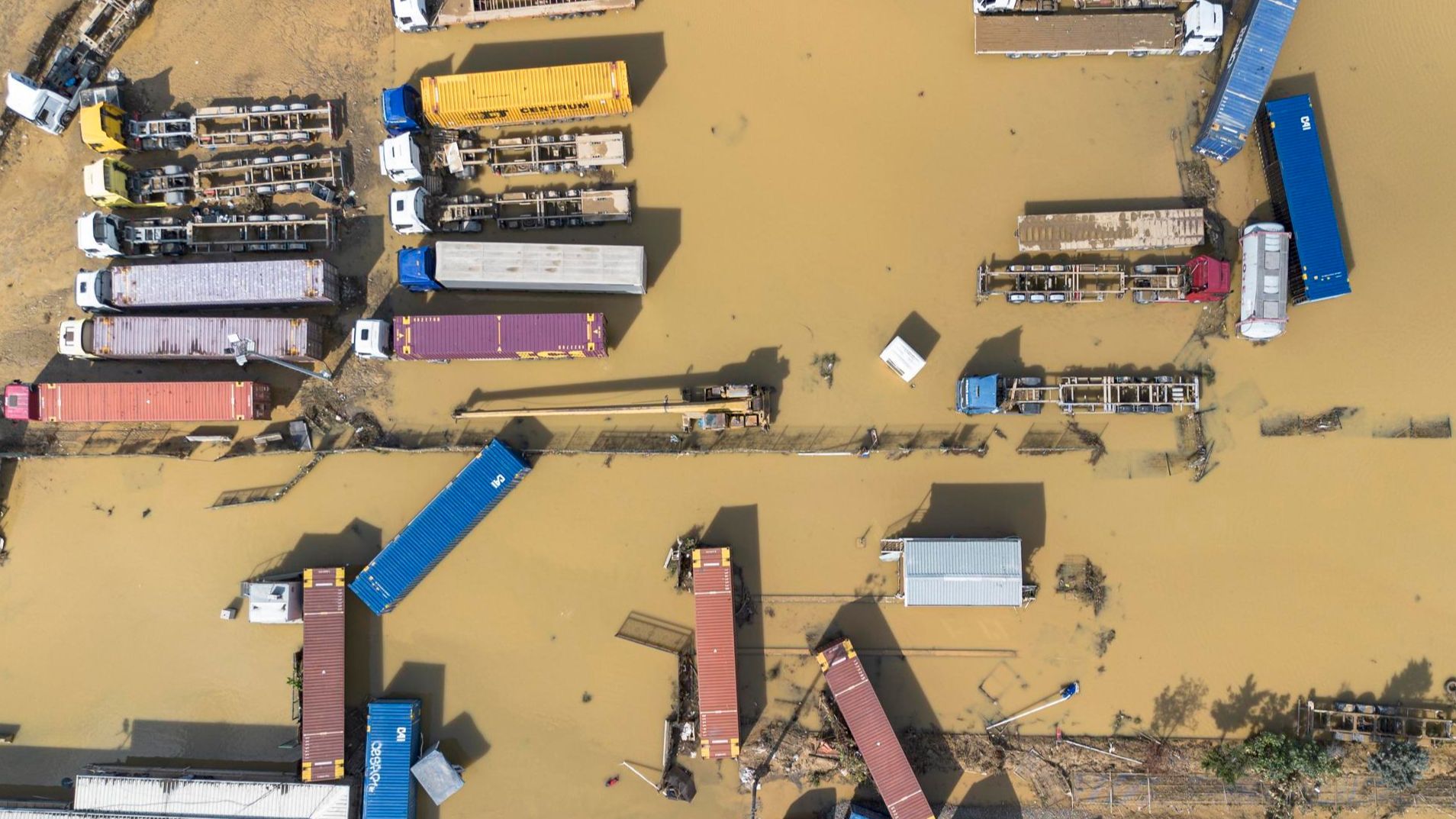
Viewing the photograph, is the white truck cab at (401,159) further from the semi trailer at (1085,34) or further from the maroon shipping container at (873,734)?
the maroon shipping container at (873,734)

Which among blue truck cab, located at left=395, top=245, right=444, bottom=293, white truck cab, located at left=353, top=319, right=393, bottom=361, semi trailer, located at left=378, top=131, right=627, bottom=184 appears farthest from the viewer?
semi trailer, located at left=378, top=131, right=627, bottom=184

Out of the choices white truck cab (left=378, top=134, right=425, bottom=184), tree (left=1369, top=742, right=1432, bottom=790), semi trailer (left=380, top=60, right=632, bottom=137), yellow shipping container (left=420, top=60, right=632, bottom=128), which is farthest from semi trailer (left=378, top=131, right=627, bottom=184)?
tree (left=1369, top=742, right=1432, bottom=790)

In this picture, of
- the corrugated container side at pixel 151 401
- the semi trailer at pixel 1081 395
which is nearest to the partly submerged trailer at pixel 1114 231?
the semi trailer at pixel 1081 395

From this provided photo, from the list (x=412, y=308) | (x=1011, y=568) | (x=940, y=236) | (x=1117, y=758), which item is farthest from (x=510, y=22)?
(x=1117, y=758)

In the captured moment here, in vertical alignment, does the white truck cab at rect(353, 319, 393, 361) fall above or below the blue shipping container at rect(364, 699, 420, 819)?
above

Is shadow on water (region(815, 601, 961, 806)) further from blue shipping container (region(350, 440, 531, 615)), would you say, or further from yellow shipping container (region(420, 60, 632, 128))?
yellow shipping container (region(420, 60, 632, 128))

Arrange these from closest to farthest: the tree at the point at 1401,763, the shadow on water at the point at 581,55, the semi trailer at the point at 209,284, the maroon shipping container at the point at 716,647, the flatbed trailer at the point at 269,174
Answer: the tree at the point at 1401,763
the maroon shipping container at the point at 716,647
the semi trailer at the point at 209,284
the flatbed trailer at the point at 269,174
the shadow on water at the point at 581,55

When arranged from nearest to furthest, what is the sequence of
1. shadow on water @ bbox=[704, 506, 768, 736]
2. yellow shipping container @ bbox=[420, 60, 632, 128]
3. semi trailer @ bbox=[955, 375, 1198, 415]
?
1. semi trailer @ bbox=[955, 375, 1198, 415]
2. yellow shipping container @ bbox=[420, 60, 632, 128]
3. shadow on water @ bbox=[704, 506, 768, 736]

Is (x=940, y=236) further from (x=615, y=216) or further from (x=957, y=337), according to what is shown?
(x=615, y=216)
